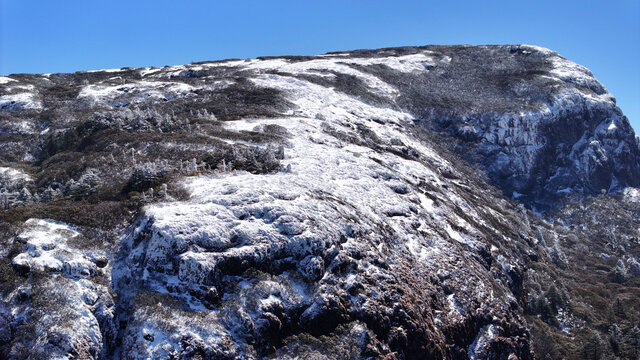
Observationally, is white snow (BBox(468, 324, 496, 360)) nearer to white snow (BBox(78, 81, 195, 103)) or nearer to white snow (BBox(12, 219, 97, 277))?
white snow (BBox(12, 219, 97, 277))

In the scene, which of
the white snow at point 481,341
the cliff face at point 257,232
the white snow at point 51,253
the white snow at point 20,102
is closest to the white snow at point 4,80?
the cliff face at point 257,232

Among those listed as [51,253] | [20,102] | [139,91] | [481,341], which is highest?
[139,91]

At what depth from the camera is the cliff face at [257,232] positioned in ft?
54.5

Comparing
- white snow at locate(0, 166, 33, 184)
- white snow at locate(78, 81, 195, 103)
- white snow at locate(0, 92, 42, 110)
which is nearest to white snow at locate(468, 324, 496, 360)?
white snow at locate(0, 166, 33, 184)

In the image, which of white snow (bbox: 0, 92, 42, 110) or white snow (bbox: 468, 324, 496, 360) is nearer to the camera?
white snow (bbox: 468, 324, 496, 360)

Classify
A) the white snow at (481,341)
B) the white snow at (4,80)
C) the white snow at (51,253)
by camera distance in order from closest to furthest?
the white snow at (51,253), the white snow at (481,341), the white snow at (4,80)

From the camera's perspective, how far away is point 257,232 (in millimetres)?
21031

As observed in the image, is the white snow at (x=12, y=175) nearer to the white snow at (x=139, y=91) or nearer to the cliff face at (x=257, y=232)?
the cliff face at (x=257, y=232)

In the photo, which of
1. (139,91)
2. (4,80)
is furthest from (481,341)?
(4,80)

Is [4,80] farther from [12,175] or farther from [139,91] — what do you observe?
[12,175]

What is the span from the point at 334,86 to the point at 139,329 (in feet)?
215

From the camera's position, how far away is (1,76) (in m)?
71.4

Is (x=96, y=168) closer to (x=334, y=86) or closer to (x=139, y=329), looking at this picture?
(x=139, y=329)

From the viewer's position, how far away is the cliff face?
16.6 meters
